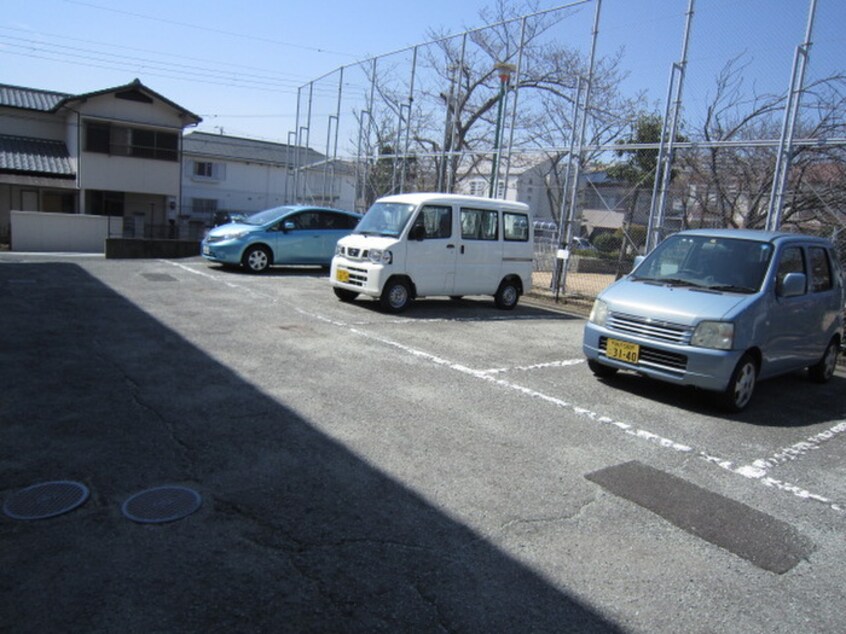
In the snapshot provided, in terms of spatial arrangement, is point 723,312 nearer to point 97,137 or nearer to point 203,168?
point 97,137

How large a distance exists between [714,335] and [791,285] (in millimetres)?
1129

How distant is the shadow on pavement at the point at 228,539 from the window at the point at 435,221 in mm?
5102

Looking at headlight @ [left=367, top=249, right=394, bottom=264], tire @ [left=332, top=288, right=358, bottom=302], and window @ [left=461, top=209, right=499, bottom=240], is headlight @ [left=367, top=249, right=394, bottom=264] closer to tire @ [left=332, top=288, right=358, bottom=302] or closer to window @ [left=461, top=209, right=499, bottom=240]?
tire @ [left=332, top=288, right=358, bottom=302]

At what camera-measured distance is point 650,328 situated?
220 inches

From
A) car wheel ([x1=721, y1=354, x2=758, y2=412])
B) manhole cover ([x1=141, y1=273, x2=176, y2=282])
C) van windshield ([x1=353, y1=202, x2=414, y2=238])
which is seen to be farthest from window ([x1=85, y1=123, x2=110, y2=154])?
car wheel ([x1=721, y1=354, x2=758, y2=412])

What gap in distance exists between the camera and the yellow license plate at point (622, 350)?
18.7ft

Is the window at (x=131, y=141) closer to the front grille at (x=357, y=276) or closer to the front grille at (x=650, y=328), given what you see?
the front grille at (x=357, y=276)

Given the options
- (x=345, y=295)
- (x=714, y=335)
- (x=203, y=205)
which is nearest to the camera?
(x=714, y=335)

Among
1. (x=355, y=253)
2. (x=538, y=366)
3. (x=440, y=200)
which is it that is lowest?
(x=538, y=366)

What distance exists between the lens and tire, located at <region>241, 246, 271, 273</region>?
12.5 metres

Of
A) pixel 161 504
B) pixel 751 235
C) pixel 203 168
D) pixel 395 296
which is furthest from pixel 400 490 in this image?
A: pixel 203 168

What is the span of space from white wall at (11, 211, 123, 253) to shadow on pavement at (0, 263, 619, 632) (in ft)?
57.1

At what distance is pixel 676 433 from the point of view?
489cm

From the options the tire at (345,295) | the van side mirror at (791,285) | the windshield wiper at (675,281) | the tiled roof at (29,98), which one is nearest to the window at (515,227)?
the tire at (345,295)
